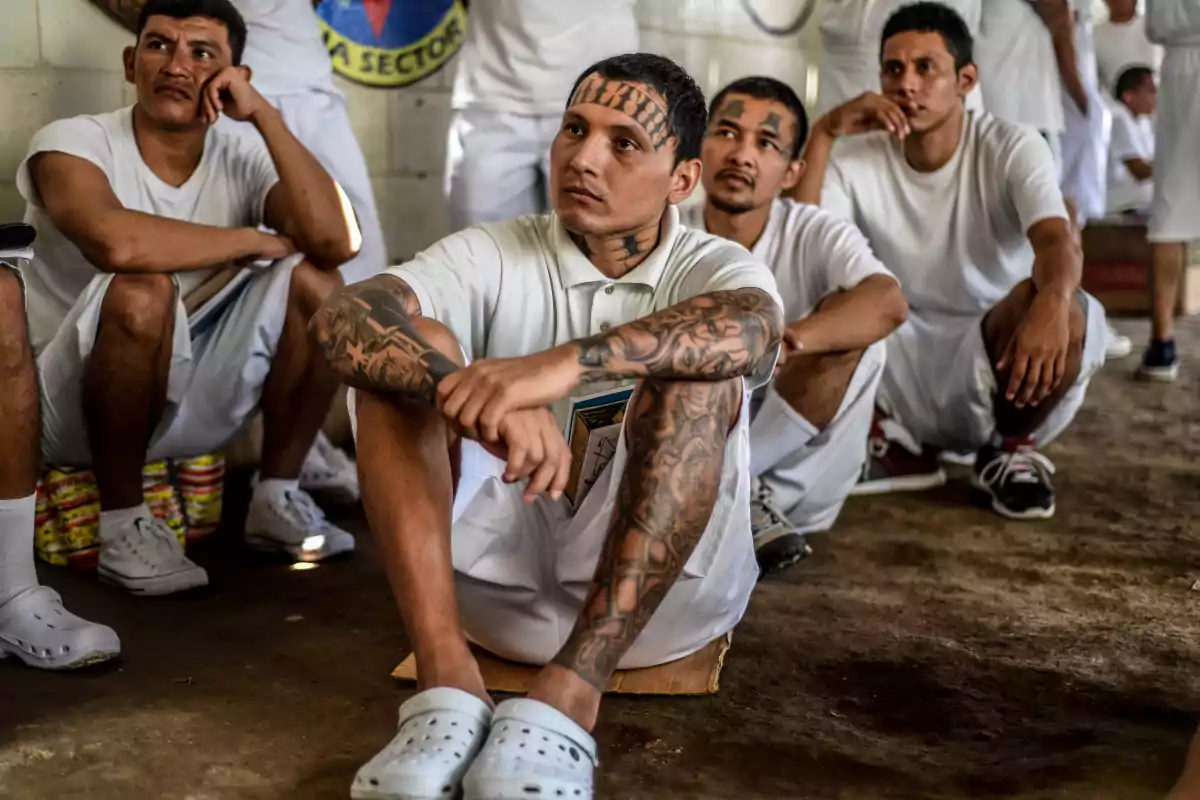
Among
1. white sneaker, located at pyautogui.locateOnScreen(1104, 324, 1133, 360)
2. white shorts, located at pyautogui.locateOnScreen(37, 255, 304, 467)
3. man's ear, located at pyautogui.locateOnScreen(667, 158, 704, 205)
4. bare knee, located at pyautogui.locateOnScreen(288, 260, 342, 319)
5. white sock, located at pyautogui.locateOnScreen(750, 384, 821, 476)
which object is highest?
man's ear, located at pyautogui.locateOnScreen(667, 158, 704, 205)

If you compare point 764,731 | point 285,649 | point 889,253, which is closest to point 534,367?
point 764,731

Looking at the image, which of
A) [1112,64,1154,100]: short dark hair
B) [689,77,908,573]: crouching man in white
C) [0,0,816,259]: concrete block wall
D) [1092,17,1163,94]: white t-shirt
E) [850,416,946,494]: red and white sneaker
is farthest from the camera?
[1092,17,1163,94]: white t-shirt

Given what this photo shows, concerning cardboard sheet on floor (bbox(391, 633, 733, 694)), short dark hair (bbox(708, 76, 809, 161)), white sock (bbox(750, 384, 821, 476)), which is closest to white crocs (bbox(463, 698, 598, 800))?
cardboard sheet on floor (bbox(391, 633, 733, 694))

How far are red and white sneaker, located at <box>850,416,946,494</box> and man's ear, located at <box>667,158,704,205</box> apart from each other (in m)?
1.42

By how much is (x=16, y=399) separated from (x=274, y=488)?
2.45 ft

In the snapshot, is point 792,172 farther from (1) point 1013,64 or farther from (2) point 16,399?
(1) point 1013,64

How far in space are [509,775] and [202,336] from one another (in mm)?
1540

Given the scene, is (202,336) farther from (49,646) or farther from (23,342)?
(49,646)

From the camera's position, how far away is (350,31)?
360 cm

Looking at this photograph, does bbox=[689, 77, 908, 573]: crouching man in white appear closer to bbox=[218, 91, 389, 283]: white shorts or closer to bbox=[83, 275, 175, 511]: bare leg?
bbox=[218, 91, 389, 283]: white shorts

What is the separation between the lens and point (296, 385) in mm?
2820

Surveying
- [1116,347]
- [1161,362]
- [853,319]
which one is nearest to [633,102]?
[853,319]

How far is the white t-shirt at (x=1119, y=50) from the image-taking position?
855 cm

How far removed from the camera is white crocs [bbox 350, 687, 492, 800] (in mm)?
1560
